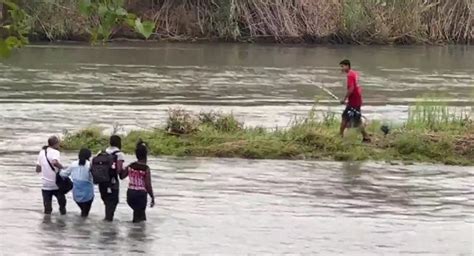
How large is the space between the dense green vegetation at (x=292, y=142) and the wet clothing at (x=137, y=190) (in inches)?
219

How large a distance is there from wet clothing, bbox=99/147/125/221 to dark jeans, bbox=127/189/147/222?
7.1 inches

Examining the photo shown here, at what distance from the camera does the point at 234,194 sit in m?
13.9

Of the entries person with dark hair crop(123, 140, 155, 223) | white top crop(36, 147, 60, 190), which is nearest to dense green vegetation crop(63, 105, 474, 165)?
white top crop(36, 147, 60, 190)

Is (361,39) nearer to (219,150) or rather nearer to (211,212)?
(219,150)

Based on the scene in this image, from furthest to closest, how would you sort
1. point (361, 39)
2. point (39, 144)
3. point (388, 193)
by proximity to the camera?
point (361, 39)
point (39, 144)
point (388, 193)

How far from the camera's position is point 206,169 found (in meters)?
15.9

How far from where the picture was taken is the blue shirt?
1160 centimetres

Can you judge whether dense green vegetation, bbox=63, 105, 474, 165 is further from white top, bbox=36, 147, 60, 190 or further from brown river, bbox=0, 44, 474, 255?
white top, bbox=36, 147, 60, 190

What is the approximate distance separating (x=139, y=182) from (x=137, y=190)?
0.11 meters

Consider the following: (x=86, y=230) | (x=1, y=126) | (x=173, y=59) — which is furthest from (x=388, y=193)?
(x=173, y=59)

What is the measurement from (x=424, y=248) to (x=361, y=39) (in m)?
42.3

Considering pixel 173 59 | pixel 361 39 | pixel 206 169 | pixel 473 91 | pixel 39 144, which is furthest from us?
pixel 361 39

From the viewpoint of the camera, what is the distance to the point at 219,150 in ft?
56.6

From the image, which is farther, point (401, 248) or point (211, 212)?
point (211, 212)
